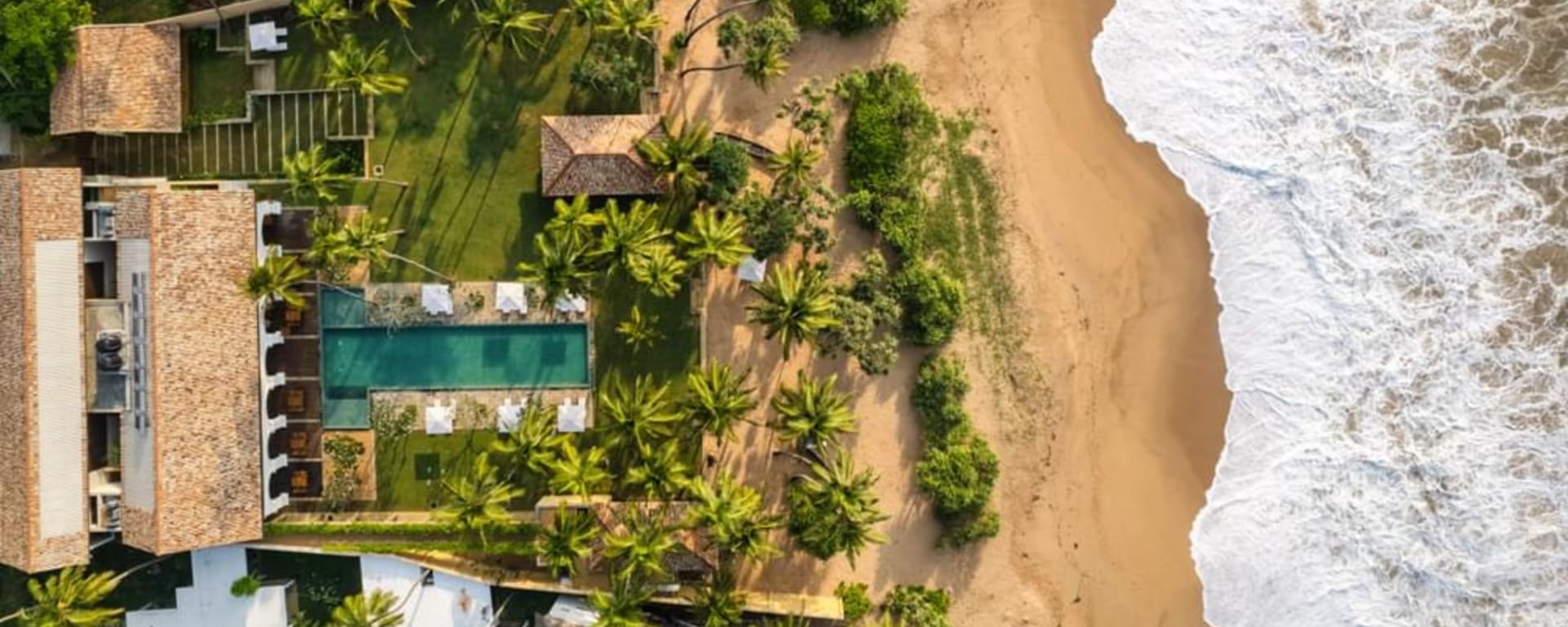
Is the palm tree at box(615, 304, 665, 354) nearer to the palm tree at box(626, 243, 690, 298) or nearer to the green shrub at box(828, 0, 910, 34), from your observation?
the palm tree at box(626, 243, 690, 298)

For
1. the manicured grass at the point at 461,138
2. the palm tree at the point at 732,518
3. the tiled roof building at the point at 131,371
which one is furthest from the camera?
the manicured grass at the point at 461,138

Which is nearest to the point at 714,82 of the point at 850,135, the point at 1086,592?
the point at 850,135

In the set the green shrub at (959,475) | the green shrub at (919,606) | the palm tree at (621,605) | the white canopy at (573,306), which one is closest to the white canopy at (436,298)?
the white canopy at (573,306)

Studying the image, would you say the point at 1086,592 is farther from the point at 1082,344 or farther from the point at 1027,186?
the point at 1027,186

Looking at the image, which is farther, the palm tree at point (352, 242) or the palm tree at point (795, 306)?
the palm tree at point (352, 242)

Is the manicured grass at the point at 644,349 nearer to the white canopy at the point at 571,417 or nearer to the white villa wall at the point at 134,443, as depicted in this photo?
the white canopy at the point at 571,417

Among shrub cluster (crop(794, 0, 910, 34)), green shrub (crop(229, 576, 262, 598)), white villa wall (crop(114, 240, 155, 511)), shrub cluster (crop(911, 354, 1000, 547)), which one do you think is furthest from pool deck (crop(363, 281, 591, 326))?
shrub cluster (crop(794, 0, 910, 34))

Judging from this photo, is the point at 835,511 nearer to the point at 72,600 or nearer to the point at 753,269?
the point at 753,269

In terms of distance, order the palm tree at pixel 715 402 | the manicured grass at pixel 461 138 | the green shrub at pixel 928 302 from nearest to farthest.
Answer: the palm tree at pixel 715 402 < the green shrub at pixel 928 302 < the manicured grass at pixel 461 138
